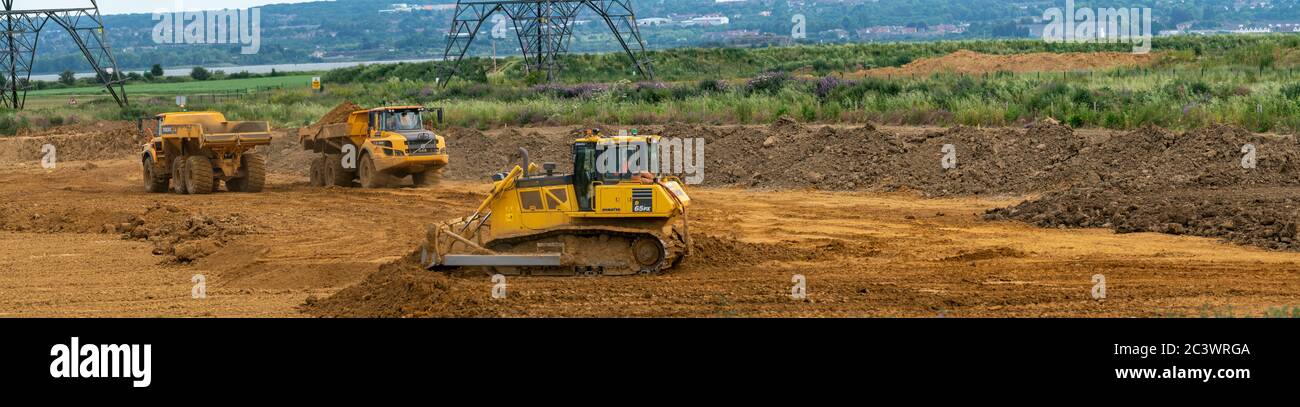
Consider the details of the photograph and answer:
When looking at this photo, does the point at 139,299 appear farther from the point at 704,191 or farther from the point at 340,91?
the point at 340,91

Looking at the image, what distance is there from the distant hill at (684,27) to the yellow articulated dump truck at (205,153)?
85156 millimetres

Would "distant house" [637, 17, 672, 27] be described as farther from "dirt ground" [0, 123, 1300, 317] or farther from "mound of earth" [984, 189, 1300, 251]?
"mound of earth" [984, 189, 1300, 251]

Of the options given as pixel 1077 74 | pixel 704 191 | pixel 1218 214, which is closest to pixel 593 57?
pixel 1077 74

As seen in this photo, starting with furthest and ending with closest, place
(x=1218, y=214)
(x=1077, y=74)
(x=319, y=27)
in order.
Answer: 1. (x=319, y=27)
2. (x=1077, y=74)
3. (x=1218, y=214)

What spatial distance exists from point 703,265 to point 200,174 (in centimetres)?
1506

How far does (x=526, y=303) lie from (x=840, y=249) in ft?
18.7

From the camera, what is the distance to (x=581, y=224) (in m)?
16.1

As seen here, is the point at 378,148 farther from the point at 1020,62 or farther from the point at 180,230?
the point at 1020,62

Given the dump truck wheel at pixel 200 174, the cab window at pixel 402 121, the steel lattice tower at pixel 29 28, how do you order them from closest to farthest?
1. the dump truck wheel at pixel 200 174
2. the cab window at pixel 402 121
3. the steel lattice tower at pixel 29 28

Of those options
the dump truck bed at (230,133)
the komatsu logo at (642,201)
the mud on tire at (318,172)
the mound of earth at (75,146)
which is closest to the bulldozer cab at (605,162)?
the komatsu logo at (642,201)

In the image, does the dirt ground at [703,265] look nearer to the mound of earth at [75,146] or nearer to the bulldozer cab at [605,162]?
the bulldozer cab at [605,162]

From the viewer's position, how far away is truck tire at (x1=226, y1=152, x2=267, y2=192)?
29078 millimetres

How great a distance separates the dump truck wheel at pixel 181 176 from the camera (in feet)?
94.6
